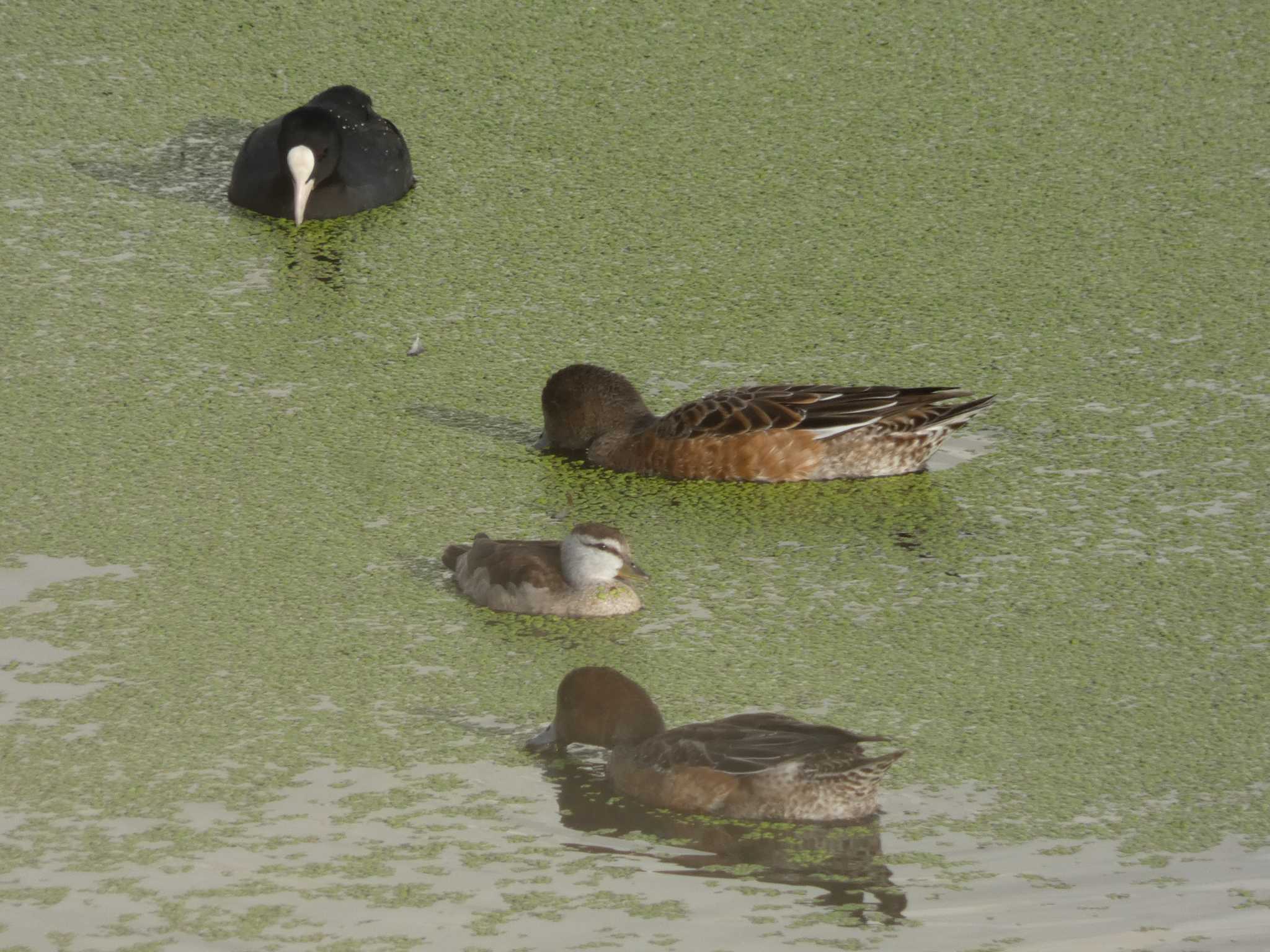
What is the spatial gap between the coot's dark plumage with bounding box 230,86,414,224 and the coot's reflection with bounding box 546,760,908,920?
3599mm

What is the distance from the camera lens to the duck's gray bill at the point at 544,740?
414cm

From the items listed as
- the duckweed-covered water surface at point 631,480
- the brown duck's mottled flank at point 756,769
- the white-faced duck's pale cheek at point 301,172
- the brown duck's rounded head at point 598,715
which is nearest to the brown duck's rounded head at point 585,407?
the duckweed-covered water surface at point 631,480

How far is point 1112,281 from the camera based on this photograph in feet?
21.7

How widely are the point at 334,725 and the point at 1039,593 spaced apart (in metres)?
1.63

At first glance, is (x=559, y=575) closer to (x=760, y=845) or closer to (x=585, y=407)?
(x=585, y=407)

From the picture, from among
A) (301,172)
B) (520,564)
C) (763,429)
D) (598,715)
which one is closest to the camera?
(598,715)

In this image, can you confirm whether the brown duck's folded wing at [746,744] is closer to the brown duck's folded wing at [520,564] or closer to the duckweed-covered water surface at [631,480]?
the duckweed-covered water surface at [631,480]

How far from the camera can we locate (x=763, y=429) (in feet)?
17.9

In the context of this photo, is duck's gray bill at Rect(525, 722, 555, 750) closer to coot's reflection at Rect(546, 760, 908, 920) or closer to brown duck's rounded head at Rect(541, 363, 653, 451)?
coot's reflection at Rect(546, 760, 908, 920)

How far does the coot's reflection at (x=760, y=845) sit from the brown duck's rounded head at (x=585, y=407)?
65.2 inches

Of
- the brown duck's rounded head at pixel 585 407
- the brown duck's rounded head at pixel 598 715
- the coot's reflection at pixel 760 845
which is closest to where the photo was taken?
the coot's reflection at pixel 760 845

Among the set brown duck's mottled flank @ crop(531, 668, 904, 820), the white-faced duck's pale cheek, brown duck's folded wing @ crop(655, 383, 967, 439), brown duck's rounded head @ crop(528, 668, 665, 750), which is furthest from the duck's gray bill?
the white-faced duck's pale cheek

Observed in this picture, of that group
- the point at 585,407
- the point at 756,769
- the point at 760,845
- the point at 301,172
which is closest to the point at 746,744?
the point at 756,769

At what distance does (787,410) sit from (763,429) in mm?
79
